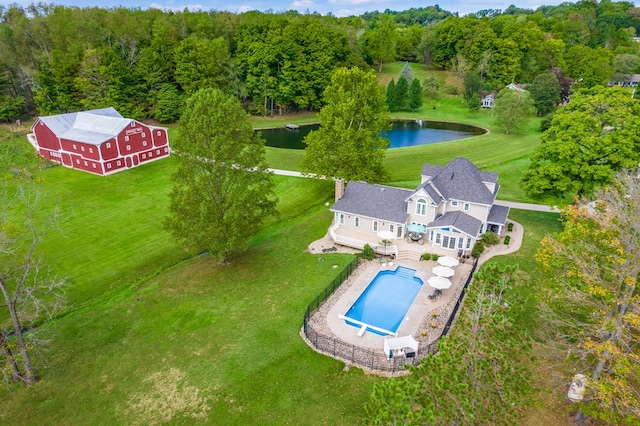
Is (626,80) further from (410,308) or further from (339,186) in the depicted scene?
(410,308)

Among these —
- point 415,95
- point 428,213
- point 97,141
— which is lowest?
point 428,213

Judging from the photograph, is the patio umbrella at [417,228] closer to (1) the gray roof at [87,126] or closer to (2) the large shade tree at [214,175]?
(2) the large shade tree at [214,175]

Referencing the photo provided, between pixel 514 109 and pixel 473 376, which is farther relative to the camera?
pixel 514 109

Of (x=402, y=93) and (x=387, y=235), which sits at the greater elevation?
(x=402, y=93)

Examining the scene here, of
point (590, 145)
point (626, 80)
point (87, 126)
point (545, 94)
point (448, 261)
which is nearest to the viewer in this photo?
point (448, 261)

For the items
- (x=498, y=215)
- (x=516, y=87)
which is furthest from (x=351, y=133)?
(x=516, y=87)

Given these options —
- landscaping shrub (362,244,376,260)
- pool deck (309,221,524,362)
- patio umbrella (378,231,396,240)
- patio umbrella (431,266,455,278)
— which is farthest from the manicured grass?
patio umbrella (431,266,455,278)

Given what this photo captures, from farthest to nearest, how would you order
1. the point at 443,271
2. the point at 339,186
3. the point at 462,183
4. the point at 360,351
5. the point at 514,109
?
the point at 514,109 < the point at 339,186 < the point at 462,183 < the point at 443,271 < the point at 360,351

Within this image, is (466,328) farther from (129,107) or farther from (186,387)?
(129,107)

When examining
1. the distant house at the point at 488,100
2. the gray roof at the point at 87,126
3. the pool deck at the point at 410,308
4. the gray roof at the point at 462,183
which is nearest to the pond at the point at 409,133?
the distant house at the point at 488,100
